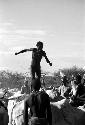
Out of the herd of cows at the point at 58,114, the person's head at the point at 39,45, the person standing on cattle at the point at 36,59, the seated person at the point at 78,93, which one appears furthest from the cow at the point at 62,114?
the person's head at the point at 39,45

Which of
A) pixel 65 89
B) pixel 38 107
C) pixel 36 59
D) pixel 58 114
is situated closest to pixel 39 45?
pixel 36 59

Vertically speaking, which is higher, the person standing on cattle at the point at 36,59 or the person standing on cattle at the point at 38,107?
the person standing on cattle at the point at 36,59

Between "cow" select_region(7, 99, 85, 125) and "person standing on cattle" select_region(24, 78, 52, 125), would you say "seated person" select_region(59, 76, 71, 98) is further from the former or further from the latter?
"person standing on cattle" select_region(24, 78, 52, 125)

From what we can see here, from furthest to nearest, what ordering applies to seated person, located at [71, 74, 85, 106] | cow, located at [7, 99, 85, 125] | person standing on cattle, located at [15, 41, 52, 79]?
seated person, located at [71, 74, 85, 106] → cow, located at [7, 99, 85, 125] → person standing on cattle, located at [15, 41, 52, 79]

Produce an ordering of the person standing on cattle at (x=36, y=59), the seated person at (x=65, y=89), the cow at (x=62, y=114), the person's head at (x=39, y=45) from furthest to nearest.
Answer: the seated person at (x=65, y=89), the cow at (x=62, y=114), the person standing on cattle at (x=36, y=59), the person's head at (x=39, y=45)

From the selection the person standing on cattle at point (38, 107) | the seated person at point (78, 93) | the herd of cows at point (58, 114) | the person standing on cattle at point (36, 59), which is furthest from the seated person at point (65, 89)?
the person standing on cattle at point (38, 107)

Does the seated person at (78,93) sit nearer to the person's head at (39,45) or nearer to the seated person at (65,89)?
the seated person at (65,89)

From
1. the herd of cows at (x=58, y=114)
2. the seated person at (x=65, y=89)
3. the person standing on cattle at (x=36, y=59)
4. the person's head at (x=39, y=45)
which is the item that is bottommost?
the herd of cows at (x=58, y=114)

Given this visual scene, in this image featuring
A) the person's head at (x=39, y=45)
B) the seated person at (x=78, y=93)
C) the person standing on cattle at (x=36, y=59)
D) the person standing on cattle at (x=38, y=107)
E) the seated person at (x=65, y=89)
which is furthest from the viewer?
the seated person at (x=65, y=89)

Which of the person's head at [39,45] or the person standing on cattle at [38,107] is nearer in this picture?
the person standing on cattle at [38,107]

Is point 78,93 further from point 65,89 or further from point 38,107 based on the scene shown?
point 38,107

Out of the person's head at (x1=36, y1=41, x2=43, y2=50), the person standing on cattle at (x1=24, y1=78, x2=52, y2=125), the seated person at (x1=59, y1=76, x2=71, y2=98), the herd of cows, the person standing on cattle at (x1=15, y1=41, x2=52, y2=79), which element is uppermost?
the person's head at (x1=36, y1=41, x2=43, y2=50)

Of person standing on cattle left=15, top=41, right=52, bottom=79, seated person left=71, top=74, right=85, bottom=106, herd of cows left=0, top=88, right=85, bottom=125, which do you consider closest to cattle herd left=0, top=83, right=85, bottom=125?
herd of cows left=0, top=88, right=85, bottom=125

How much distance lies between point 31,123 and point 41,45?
4193mm
